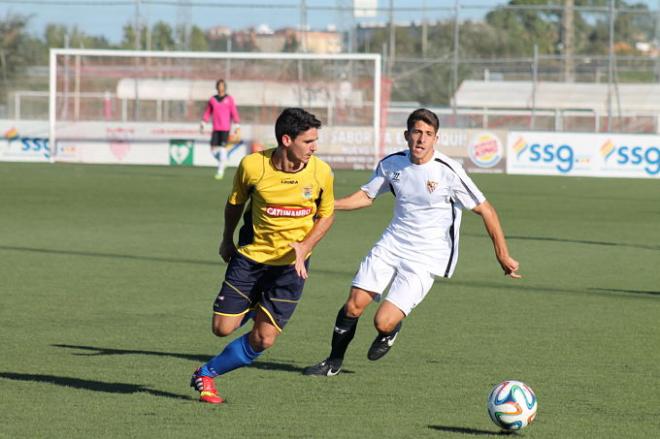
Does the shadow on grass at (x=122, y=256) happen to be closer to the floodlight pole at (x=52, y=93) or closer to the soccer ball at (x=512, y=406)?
the soccer ball at (x=512, y=406)

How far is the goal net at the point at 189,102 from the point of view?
3291 centimetres

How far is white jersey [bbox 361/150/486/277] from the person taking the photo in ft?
26.2

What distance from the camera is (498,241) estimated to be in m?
7.75

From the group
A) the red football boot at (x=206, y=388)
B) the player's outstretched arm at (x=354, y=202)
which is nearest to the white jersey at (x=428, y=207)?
the player's outstretched arm at (x=354, y=202)

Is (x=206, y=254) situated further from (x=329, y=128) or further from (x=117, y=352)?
(x=329, y=128)

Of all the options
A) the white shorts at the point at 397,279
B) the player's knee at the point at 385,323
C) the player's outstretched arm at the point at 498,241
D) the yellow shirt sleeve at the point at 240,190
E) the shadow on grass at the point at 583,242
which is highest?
the yellow shirt sleeve at the point at 240,190

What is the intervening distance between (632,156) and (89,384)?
25156 millimetres

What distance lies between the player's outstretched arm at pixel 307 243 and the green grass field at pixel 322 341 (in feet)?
2.56

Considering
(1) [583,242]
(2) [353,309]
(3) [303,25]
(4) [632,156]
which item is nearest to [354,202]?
(2) [353,309]

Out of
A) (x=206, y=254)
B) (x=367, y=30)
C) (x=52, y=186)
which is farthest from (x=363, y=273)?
(x=367, y=30)

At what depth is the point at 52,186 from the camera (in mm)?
25438

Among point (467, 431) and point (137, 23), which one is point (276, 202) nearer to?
point (467, 431)

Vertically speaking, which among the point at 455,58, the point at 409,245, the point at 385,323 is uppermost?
the point at 455,58

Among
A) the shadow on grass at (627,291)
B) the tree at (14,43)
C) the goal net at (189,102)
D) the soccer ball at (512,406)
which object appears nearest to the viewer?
the soccer ball at (512,406)
